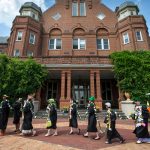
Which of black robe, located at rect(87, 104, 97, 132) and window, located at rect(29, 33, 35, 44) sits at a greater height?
window, located at rect(29, 33, 35, 44)

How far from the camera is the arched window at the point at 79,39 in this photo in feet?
86.6

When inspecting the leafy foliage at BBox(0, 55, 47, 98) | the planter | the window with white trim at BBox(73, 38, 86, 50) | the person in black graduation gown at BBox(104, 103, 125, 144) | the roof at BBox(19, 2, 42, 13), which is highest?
the roof at BBox(19, 2, 42, 13)

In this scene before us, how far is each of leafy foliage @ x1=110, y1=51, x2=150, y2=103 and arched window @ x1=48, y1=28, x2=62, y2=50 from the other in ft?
36.9

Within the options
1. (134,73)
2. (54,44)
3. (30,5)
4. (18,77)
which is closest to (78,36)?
(54,44)

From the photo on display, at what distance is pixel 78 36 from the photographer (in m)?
27.0

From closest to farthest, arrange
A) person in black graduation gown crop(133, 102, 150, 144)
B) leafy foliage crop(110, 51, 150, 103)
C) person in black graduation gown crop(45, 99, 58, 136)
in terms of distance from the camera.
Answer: person in black graduation gown crop(133, 102, 150, 144) → person in black graduation gown crop(45, 99, 58, 136) → leafy foliage crop(110, 51, 150, 103)

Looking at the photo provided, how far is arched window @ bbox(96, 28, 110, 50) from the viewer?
26.5 m

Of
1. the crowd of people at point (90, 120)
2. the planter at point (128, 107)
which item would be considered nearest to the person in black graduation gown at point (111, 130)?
the crowd of people at point (90, 120)

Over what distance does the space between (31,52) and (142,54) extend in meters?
14.8

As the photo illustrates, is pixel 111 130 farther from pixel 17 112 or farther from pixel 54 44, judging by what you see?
pixel 54 44

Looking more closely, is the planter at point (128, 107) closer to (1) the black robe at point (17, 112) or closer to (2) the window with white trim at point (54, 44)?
(1) the black robe at point (17, 112)

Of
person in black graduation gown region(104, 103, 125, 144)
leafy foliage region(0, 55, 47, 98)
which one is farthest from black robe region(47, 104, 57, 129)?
leafy foliage region(0, 55, 47, 98)

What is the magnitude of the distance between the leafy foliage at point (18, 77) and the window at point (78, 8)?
584 inches

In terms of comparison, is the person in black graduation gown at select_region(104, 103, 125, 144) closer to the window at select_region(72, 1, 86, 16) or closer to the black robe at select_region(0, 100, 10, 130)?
the black robe at select_region(0, 100, 10, 130)
